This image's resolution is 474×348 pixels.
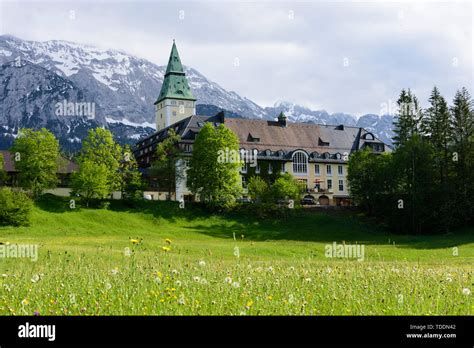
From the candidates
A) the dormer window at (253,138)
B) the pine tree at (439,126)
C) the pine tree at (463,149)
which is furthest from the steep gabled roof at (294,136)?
the pine tree at (463,149)

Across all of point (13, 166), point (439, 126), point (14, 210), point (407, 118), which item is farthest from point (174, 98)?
point (14, 210)

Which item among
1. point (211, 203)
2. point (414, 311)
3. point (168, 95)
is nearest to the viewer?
point (414, 311)

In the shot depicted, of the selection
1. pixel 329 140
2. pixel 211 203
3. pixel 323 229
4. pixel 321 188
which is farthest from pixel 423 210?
pixel 329 140

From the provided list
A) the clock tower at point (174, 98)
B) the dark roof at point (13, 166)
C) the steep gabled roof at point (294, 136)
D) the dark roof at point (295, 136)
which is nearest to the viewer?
the dark roof at point (13, 166)

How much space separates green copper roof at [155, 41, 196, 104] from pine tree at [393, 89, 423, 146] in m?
74.9

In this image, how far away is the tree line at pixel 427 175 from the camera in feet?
228

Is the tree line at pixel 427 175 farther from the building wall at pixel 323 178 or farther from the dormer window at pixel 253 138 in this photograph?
the dormer window at pixel 253 138

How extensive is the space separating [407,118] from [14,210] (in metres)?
59.7

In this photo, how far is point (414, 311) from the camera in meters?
7.28

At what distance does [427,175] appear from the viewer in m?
71.9

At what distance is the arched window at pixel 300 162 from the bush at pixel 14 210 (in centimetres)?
5408
